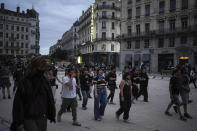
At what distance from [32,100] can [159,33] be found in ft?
113

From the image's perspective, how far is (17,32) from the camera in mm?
68125

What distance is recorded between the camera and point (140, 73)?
30.9 ft

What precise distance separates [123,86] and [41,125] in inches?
138

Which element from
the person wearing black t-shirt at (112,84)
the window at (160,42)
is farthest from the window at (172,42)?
the person wearing black t-shirt at (112,84)

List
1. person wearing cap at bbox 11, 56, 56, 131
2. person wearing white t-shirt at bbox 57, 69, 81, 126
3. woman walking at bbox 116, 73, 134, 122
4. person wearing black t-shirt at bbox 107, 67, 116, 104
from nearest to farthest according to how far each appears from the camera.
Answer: person wearing cap at bbox 11, 56, 56, 131
person wearing white t-shirt at bbox 57, 69, 81, 126
woman walking at bbox 116, 73, 134, 122
person wearing black t-shirt at bbox 107, 67, 116, 104

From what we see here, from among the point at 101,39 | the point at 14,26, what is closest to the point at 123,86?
the point at 101,39

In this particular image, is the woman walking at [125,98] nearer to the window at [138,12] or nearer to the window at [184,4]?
the window at [184,4]

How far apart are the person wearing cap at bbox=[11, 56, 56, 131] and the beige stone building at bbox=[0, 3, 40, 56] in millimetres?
70620

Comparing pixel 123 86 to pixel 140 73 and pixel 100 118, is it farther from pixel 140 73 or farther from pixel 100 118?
pixel 140 73

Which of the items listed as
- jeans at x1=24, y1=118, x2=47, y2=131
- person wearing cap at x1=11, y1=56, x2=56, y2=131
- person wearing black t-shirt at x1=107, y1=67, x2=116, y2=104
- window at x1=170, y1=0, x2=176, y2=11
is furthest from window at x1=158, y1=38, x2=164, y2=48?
jeans at x1=24, y1=118, x2=47, y2=131

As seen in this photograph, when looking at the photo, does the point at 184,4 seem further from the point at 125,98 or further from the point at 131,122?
the point at 131,122

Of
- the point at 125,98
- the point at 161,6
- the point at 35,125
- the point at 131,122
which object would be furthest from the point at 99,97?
the point at 161,6

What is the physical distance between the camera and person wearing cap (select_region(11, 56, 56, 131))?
259cm

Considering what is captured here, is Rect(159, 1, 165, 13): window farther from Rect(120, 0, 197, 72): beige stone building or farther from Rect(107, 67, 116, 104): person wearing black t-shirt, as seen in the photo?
Rect(107, 67, 116, 104): person wearing black t-shirt
